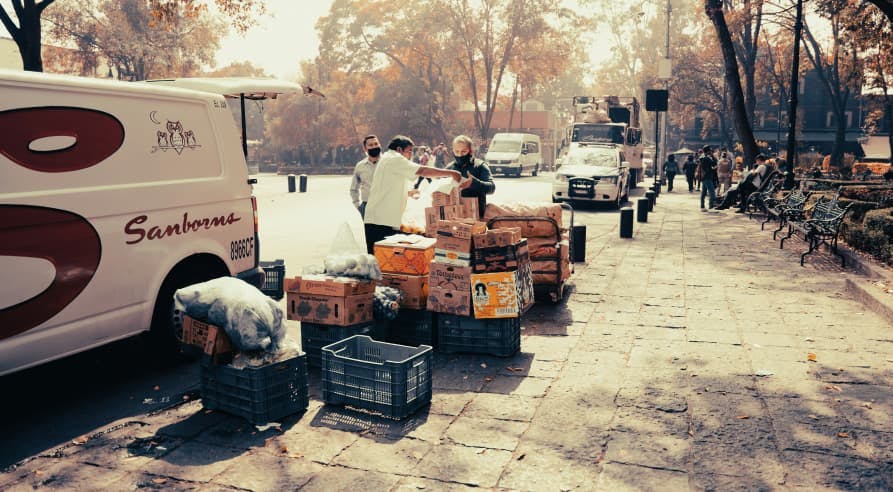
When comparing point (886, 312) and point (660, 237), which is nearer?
point (886, 312)

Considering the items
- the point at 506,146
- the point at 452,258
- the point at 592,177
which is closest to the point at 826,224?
the point at 452,258

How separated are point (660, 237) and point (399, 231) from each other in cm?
870

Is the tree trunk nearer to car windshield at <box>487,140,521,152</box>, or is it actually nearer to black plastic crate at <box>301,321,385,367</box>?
car windshield at <box>487,140,521,152</box>

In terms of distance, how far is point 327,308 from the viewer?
5.98 m

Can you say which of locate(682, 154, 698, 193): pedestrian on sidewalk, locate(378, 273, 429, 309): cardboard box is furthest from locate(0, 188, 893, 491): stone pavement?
locate(682, 154, 698, 193): pedestrian on sidewalk

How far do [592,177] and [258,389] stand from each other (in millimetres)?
17842

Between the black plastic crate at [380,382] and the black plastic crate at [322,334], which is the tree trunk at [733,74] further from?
the black plastic crate at [380,382]

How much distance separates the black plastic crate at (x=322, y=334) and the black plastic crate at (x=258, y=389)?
2.65 feet

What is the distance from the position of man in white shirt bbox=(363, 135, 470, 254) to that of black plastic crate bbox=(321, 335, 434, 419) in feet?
9.14

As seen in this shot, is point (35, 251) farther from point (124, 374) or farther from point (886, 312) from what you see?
point (886, 312)

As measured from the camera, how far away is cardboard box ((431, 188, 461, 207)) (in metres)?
7.87

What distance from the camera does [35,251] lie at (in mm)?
4797

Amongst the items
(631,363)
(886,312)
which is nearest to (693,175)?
(886,312)

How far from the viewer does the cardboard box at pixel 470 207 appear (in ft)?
27.5
